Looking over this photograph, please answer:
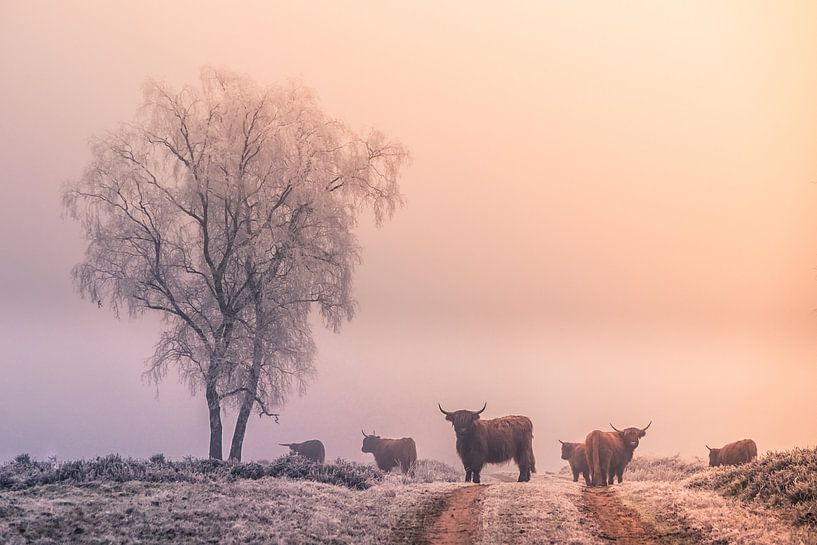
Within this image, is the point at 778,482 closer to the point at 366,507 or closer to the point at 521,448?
the point at 366,507

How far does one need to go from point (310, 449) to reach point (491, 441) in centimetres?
589

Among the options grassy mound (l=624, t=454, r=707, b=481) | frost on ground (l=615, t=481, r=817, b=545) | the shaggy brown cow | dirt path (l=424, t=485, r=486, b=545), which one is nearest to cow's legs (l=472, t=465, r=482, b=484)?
the shaggy brown cow

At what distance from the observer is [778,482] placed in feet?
40.9

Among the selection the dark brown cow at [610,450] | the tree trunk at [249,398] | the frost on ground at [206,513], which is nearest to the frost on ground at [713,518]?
the frost on ground at [206,513]

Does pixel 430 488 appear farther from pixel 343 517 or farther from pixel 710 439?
pixel 710 439

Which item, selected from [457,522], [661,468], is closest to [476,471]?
[661,468]

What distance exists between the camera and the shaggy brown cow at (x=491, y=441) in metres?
19.0

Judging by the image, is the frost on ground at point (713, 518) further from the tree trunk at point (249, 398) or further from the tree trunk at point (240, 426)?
the tree trunk at point (240, 426)

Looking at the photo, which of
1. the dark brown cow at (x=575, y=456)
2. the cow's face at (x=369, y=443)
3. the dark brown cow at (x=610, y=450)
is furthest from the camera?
the cow's face at (x=369, y=443)

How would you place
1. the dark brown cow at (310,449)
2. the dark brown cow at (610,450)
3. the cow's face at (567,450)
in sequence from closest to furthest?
the dark brown cow at (610,450) < the dark brown cow at (310,449) < the cow's face at (567,450)

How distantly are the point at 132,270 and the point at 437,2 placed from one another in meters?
15.0

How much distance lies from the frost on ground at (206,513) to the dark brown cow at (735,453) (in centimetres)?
1102

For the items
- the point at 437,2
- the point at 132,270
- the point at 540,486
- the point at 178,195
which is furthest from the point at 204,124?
the point at 540,486

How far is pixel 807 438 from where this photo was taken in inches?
824
